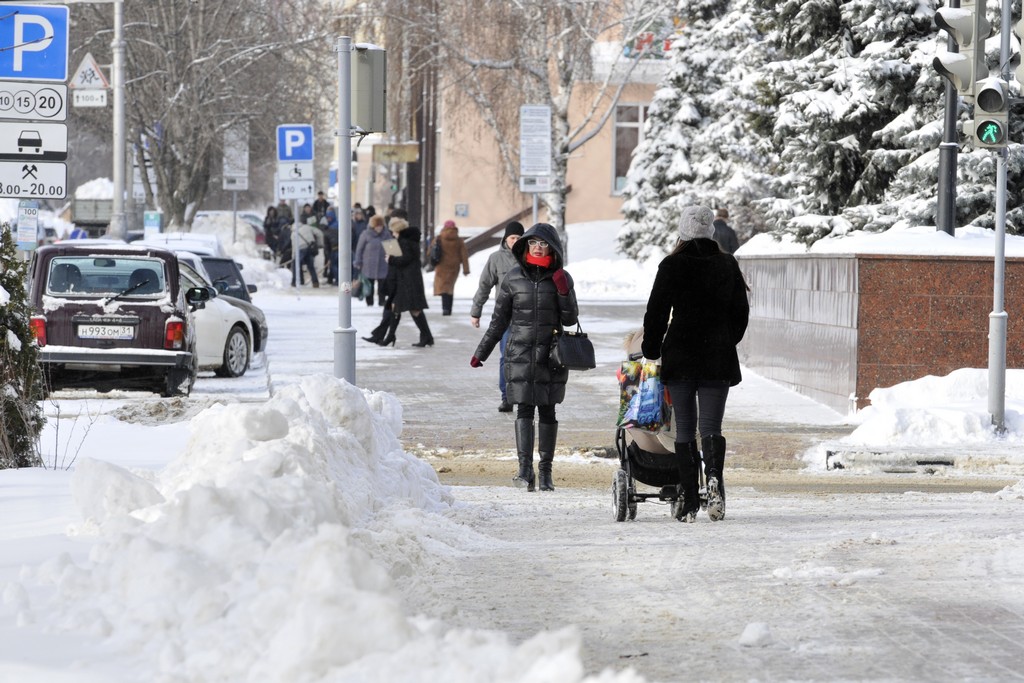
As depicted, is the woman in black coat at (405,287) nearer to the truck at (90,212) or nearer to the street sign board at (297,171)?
the street sign board at (297,171)

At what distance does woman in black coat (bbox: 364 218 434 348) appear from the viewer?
2400 cm

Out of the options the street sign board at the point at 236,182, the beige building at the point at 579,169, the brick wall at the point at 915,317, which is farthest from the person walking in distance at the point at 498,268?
the beige building at the point at 579,169

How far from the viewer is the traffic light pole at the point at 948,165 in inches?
690

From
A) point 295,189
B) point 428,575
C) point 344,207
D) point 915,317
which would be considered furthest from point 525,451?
point 295,189

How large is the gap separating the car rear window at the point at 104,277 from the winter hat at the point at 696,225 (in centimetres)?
924

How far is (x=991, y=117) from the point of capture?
44.8 feet

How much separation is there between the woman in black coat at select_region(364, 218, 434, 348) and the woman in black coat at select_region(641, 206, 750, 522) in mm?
14647

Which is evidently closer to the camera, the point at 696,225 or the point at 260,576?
the point at 260,576

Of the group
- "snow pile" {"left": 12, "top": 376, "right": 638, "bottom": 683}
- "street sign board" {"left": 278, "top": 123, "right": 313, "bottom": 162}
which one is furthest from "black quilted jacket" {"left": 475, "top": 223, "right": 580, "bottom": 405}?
"street sign board" {"left": 278, "top": 123, "right": 313, "bottom": 162}

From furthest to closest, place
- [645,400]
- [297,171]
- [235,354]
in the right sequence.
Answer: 1. [297,171]
2. [235,354]
3. [645,400]

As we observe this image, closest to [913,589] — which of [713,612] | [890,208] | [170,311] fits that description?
[713,612]

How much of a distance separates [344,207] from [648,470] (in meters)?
5.21

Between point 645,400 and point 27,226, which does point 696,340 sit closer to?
point 645,400

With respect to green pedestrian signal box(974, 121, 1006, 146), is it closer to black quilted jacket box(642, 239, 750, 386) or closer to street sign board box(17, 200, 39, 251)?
black quilted jacket box(642, 239, 750, 386)
